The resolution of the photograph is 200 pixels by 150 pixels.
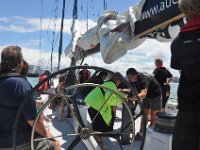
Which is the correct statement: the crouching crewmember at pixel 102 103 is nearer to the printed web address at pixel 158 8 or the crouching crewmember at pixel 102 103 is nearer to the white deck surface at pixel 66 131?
the white deck surface at pixel 66 131

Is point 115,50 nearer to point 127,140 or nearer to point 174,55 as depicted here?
point 127,140

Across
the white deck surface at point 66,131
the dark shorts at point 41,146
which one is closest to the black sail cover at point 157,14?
the dark shorts at point 41,146

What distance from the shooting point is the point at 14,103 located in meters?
2.21

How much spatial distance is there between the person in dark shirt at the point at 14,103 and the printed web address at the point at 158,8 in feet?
4.11

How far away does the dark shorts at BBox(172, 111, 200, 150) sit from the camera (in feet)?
6.37

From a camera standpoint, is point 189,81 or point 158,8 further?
point 158,8

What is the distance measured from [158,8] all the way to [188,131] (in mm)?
1346

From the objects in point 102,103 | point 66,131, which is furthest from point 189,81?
point 66,131

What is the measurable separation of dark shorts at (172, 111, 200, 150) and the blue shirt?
35.2 inches

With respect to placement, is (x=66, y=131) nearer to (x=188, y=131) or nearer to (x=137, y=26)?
(x=137, y=26)

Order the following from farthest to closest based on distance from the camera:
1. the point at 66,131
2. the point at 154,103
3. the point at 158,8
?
the point at 66,131 < the point at 154,103 < the point at 158,8

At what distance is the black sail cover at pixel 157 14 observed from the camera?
2.74m

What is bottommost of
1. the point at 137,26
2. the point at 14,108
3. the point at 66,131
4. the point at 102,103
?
the point at 66,131

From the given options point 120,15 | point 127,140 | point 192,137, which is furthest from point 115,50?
point 192,137
